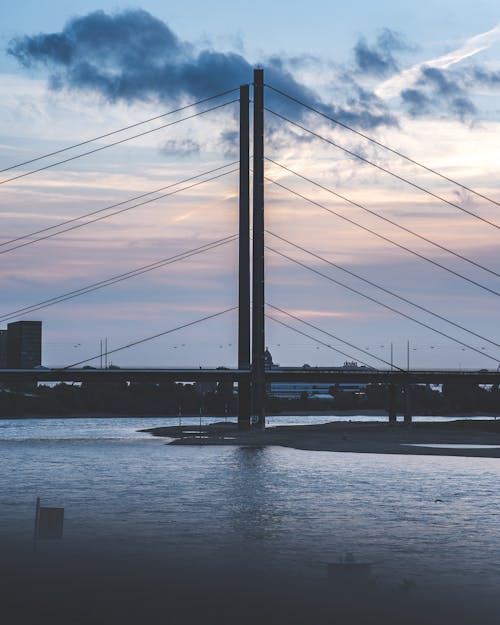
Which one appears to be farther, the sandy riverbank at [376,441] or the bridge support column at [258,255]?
the bridge support column at [258,255]

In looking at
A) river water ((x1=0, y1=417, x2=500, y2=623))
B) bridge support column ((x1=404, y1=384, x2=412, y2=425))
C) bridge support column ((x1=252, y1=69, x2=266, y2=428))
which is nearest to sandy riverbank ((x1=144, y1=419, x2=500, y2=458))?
bridge support column ((x1=252, y1=69, x2=266, y2=428))

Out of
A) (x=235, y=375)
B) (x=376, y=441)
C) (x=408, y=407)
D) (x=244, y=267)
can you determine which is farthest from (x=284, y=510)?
(x=408, y=407)

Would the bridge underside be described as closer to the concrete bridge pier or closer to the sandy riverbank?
the sandy riverbank

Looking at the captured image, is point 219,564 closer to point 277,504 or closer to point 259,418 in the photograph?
point 277,504

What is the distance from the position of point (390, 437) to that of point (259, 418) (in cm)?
1089

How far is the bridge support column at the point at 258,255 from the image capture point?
84.4m

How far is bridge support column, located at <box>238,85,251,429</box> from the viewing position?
87188 mm

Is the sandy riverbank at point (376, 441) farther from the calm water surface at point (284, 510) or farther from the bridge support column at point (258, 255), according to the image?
the calm water surface at point (284, 510)

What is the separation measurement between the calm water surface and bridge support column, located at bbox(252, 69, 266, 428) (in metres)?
26.8

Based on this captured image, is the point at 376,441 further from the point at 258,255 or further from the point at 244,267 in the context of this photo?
the point at 244,267

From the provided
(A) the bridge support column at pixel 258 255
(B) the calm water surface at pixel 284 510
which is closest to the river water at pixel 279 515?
(B) the calm water surface at pixel 284 510

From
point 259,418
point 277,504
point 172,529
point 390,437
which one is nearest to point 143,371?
point 259,418

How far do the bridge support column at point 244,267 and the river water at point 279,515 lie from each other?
3107cm

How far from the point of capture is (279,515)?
3047cm
